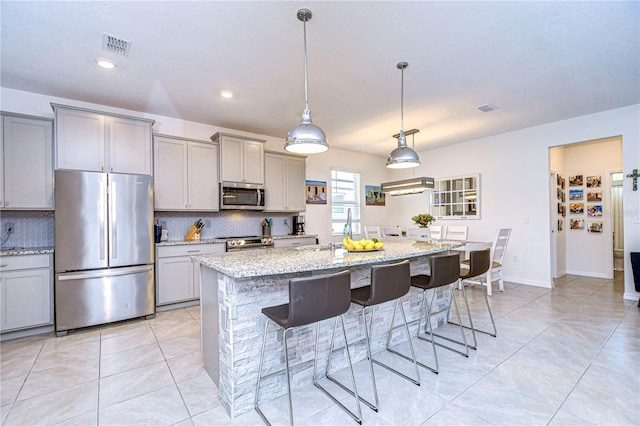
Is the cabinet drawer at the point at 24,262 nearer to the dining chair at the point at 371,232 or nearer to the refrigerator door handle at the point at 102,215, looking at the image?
the refrigerator door handle at the point at 102,215

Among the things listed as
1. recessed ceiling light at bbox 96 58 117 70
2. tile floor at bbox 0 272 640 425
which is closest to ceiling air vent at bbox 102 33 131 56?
recessed ceiling light at bbox 96 58 117 70

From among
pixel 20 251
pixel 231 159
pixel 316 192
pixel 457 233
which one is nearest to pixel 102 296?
pixel 20 251

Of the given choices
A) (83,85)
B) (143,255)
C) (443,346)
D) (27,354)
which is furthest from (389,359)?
(83,85)

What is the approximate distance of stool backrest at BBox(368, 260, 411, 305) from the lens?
2.01 meters

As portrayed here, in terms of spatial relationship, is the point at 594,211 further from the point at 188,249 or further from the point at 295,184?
the point at 188,249

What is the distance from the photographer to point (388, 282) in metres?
2.07

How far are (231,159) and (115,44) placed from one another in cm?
212

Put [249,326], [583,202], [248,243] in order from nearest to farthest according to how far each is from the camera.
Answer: [249,326]
[248,243]
[583,202]

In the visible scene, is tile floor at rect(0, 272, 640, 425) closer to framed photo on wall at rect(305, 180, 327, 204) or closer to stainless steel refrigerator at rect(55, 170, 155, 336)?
stainless steel refrigerator at rect(55, 170, 155, 336)

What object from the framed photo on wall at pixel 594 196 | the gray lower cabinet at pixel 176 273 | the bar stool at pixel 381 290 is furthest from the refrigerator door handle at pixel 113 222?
the framed photo on wall at pixel 594 196

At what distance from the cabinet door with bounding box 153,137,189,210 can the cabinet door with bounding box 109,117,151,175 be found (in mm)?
205

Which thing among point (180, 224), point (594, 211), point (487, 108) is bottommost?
point (180, 224)

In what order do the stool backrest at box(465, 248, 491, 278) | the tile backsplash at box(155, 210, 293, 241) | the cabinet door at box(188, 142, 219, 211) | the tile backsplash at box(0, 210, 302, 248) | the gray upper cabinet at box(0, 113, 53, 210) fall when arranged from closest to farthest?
the stool backrest at box(465, 248, 491, 278) < the gray upper cabinet at box(0, 113, 53, 210) < the tile backsplash at box(0, 210, 302, 248) < the cabinet door at box(188, 142, 219, 211) < the tile backsplash at box(155, 210, 293, 241)

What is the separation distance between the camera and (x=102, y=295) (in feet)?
11.0
